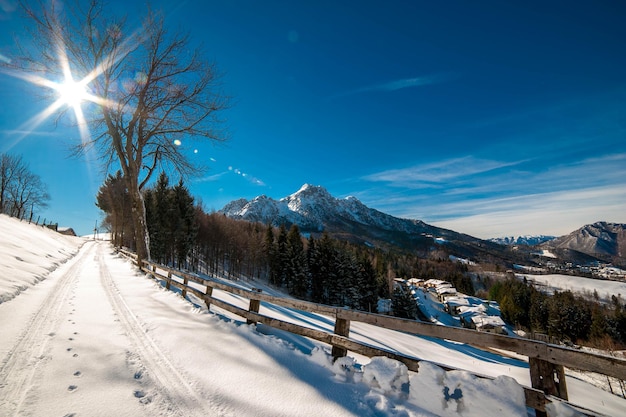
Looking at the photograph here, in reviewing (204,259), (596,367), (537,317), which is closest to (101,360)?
(596,367)

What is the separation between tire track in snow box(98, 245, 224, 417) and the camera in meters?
3.15

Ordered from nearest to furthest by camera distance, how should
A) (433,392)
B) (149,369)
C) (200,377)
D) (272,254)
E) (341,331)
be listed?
(433,392) < (200,377) < (149,369) < (341,331) < (272,254)

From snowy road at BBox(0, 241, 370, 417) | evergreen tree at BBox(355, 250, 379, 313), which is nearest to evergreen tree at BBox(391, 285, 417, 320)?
evergreen tree at BBox(355, 250, 379, 313)

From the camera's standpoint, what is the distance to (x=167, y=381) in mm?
3729

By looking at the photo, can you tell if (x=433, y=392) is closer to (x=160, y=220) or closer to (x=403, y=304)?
(x=160, y=220)

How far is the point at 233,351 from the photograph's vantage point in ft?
16.0

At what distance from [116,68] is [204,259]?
139 feet

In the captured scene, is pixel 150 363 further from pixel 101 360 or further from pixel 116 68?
pixel 116 68

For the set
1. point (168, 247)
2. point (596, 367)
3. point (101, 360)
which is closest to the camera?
point (596, 367)

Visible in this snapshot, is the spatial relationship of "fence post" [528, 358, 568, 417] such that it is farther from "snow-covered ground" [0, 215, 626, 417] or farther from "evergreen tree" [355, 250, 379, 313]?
"evergreen tree" [355, 250, 379, 313]

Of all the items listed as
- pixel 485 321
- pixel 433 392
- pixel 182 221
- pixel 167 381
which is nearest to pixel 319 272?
pixel 182 221

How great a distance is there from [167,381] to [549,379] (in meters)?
4.49

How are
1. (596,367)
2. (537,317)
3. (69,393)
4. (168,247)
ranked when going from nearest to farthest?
(596,367) → (69,393) → (168,247) → (537,317)

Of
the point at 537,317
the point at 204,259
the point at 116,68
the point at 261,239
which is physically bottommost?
the point at 537,317
